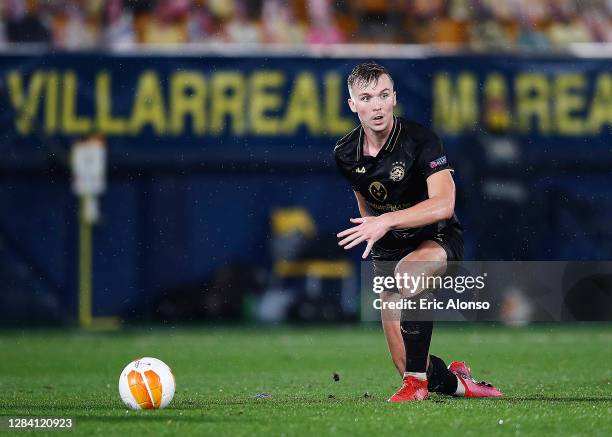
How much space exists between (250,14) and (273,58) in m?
1.95

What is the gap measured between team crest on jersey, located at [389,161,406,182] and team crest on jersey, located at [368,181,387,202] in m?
0.11

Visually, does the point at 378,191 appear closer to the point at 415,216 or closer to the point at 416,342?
the point at 415,216

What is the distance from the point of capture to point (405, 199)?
312 inches

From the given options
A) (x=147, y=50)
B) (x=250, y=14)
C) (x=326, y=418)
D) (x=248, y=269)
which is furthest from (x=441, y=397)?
(x=250, y=14)

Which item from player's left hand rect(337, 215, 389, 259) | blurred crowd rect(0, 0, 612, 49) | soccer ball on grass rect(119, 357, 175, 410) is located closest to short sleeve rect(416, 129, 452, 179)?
player's left hand rect(337, 215, 389, 259)

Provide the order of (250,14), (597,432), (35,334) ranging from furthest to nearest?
(250,14), (35,334), (597,432)

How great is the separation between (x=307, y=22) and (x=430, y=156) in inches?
369

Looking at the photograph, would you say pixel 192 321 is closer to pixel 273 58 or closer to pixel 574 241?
pixel 273 58

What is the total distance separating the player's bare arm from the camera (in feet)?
23.2

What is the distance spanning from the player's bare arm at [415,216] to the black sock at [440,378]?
101 centimetres

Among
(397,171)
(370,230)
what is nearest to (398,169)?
(397,171)

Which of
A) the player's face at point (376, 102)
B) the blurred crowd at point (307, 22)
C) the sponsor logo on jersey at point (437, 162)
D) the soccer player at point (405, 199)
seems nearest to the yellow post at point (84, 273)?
the blurred crowd at point (307, 22)

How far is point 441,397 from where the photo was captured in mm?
8102

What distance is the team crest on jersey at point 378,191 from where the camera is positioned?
7.91 meters
